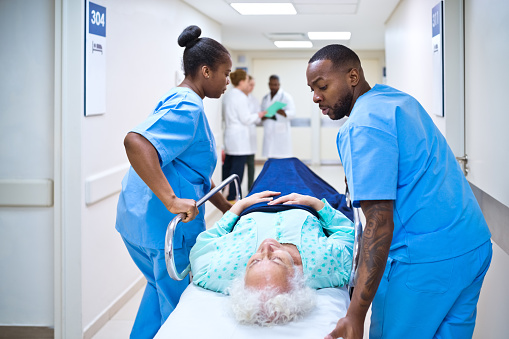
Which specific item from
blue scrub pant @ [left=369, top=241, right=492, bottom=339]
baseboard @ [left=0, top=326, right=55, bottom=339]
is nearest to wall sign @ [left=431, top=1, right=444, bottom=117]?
blue scrub pant @ [left=369, top=241, right=492, bottom=339]

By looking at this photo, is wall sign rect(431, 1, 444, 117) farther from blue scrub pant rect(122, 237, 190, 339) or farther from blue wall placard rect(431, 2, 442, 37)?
blue scrub pant rect(122, 237, 190, 339)

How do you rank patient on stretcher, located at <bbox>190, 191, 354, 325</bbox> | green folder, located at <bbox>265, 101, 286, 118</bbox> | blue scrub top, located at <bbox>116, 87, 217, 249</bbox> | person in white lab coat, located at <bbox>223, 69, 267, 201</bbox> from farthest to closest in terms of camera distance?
1. green folder, located at <bbox>265, 101, 286, 118</bbox>
2. person in white lab coat, located at <bbox>223, 69, 267, 201</bbox>
3. blue scrub top, located at <bbox>116, 87, 217, 249</bbox>
4. patient on stretcher, located at <bbox>190, 191, 354, 325</bbox>

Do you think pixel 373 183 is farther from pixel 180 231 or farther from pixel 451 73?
pixel 451 73

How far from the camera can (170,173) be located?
7.59 feet

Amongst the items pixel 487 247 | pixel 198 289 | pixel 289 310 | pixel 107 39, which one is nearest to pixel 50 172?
pixel 107 39

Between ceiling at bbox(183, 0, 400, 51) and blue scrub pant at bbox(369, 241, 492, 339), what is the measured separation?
3.95m

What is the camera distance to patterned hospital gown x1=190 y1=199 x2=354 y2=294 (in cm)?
212

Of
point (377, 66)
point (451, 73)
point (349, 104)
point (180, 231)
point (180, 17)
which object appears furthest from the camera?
point (377, 66)

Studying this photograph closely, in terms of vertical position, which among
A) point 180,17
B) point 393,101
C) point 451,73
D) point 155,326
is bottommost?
point 155,326

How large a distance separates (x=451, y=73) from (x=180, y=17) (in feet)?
9.20

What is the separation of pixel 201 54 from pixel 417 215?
122cm

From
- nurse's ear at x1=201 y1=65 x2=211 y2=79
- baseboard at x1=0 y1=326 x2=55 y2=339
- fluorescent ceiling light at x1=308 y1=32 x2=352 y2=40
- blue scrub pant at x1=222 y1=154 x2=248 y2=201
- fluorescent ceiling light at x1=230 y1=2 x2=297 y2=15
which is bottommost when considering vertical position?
baseboard at x1=0 y1=326 x2=55 y2=339

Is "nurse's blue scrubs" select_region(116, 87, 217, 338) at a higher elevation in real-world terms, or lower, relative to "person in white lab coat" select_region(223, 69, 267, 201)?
lower

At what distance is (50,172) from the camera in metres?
3.05
